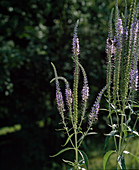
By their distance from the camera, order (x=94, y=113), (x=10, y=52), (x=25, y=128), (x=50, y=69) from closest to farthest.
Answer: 1. (x=94, y=113)
2. (x=10, y=52)
3. (x=50, y=69)
4. (x=25, y=128)

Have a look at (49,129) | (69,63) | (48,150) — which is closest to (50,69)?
(69,63)

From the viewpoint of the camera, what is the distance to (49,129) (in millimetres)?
5227

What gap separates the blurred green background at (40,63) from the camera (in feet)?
15.9

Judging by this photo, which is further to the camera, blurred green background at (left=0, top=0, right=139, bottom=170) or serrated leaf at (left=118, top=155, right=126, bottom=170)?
blurred green background at (left=0, top=0, right=139, bottom=170)

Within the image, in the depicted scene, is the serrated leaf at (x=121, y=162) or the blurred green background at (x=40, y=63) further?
the blurred green background at (x=40, y=63)

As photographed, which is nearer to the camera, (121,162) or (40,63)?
(121,162)

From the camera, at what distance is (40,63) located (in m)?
5.02

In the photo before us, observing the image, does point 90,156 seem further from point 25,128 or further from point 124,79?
point 124,79

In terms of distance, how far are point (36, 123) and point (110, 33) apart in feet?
11.6

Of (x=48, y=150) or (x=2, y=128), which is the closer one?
(x=48, y=150)

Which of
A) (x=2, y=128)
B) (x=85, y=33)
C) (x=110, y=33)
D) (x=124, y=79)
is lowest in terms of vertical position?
(x=2, y=128)

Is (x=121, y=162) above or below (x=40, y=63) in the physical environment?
below

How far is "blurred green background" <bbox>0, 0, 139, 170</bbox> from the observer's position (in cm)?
484

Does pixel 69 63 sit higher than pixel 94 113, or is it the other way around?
pixel 69 63
